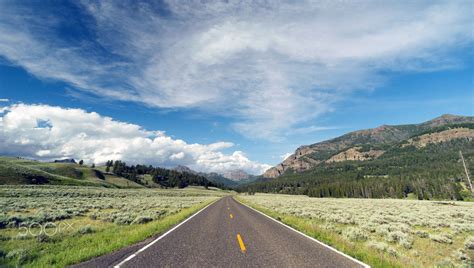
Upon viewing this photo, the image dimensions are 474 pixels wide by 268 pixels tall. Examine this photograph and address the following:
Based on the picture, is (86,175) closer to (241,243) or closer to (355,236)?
(241,243)

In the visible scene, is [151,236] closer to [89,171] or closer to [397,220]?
[397,220]

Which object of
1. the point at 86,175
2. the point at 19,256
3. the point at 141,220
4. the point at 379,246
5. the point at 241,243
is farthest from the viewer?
the point at 86,175

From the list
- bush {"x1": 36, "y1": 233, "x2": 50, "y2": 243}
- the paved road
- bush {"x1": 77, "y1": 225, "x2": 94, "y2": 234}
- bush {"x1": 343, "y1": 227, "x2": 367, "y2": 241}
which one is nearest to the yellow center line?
the paved road

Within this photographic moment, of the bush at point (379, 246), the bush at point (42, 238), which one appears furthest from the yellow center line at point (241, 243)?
the bush at point (42, 238)

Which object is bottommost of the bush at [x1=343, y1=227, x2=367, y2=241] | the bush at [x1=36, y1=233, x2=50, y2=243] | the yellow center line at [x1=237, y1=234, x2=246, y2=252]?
the bush at [x1=343, y1=227, x2=367, y2=241]

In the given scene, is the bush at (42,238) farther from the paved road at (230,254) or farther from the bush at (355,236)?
the bush at (355,236)

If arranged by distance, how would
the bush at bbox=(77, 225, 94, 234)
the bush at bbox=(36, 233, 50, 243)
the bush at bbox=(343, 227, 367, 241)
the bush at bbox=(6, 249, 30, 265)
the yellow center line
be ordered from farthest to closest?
1. the bush at bbox=(77, 225, 94, 234)
2. the bush at bbox=(343, 227, 367, 241)
3. the bush at bbox=(36, 233, 50, 243)
4. the yellow center line
5. the bush at bbox=(6, 249, 30, 265)

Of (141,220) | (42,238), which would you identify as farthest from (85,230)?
(141,220)

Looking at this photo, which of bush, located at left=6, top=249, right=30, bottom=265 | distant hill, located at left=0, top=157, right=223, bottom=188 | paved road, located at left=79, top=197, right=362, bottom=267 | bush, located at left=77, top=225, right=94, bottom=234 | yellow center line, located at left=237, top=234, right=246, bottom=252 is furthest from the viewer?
distant hill, located at left=0, top=157, right=223, bottom=188

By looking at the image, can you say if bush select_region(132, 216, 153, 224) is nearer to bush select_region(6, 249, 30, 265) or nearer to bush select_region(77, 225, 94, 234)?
bush select_region(77, 225, 94, 234)

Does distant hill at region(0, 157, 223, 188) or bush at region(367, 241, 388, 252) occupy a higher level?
distant hill at region(0, 157, 223, 188)

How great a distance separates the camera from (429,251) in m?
10.1

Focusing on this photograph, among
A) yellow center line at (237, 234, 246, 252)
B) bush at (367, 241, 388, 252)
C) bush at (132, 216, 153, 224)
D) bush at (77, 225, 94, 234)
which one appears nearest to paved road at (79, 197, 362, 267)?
yellow center line at (237, 234, 246, 252)

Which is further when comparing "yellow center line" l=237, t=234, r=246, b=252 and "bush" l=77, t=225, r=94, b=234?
"bush" l=77, t=225, r=94, b=234
